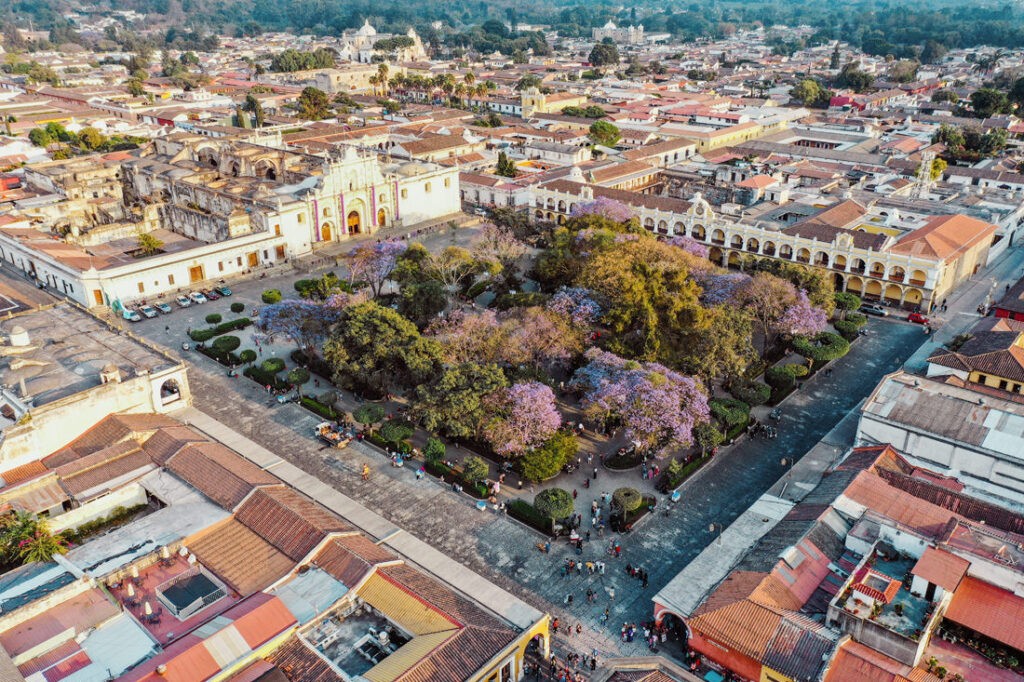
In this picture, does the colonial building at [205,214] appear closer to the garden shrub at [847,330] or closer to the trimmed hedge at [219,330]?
the trimmed hedge at [219,330]

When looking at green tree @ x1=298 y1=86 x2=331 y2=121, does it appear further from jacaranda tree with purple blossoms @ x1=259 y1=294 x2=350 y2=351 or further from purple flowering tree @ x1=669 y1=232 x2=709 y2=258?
jacaranda tree with purple blossoms @ x1=259 y1=294 x2=350 y2=351

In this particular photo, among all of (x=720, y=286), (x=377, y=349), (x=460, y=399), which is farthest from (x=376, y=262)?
(x=720, y=286)

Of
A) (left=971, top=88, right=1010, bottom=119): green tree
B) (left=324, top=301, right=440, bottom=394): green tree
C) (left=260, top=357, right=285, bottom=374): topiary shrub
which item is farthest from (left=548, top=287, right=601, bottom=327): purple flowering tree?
(left=971, top=88, right=1010, bottom=119): green tree

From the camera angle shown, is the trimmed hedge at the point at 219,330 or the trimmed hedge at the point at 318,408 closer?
the trimmed hedge at the point at 318,408

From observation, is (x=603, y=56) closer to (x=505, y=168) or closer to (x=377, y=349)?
(x=505, y=168)

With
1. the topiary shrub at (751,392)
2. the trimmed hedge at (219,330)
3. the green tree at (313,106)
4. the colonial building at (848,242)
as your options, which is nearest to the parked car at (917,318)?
the colonial building at (848,242)

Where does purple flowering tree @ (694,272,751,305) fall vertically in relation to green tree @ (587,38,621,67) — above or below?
below
